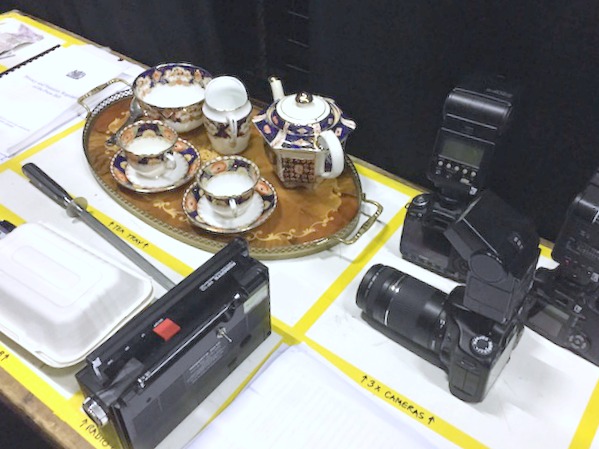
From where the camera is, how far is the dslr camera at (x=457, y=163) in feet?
2.27

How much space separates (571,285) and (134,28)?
950mm

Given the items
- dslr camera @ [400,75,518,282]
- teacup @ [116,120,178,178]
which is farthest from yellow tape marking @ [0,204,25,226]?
dslr camera @ [400,75,518,282]

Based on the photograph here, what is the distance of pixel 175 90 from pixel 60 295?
458 millimetres

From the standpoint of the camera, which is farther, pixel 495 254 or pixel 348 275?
pixel 348 275

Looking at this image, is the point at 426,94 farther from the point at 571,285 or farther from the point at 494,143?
the point at 571,285

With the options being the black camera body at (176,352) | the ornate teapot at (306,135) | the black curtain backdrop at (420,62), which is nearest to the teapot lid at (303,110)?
the ornate teapot at (306,135)

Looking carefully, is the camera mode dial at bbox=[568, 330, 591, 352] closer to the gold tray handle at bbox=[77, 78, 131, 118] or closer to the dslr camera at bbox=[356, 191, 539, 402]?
the dslr camera at bbox=[356, 191, 539, 402]

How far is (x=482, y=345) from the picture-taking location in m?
0.64

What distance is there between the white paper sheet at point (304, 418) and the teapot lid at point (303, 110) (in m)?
0.34

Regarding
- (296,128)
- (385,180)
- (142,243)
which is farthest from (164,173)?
(385,180)

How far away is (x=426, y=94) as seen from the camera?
86 centimetres

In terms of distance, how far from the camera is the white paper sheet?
2.12 feet

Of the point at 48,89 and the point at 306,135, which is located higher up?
the point at 306,135

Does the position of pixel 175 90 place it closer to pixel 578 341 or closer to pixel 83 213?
pixel 83 213
